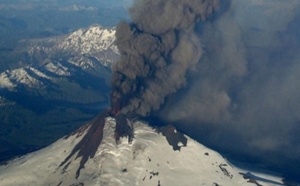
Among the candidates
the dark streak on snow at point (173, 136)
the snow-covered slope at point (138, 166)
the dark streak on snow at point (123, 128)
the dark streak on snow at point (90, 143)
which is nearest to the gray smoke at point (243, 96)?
the dark streak on snow at point (173, 136)

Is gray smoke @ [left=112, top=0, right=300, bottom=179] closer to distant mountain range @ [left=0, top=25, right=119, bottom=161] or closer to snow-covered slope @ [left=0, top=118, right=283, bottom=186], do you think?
snow-covered slope @ [left=0, top=118, right=283, bottom=186]

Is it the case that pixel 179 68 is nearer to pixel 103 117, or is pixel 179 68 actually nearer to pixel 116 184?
pixel 103 117

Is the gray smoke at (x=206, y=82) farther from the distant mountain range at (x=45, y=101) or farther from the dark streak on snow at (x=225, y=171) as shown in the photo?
the distant mountain range at (x=45, y=101)

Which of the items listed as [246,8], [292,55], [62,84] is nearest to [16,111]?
[62,84]

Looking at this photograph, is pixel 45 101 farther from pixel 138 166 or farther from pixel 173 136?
pixel 138 166

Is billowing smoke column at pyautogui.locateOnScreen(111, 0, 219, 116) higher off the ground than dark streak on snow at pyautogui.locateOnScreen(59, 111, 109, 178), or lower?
higher

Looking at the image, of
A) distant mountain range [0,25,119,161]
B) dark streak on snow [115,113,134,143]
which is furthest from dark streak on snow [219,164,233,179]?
distant mountain range [0,25,119,161]

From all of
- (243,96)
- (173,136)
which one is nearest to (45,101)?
(243,96)
